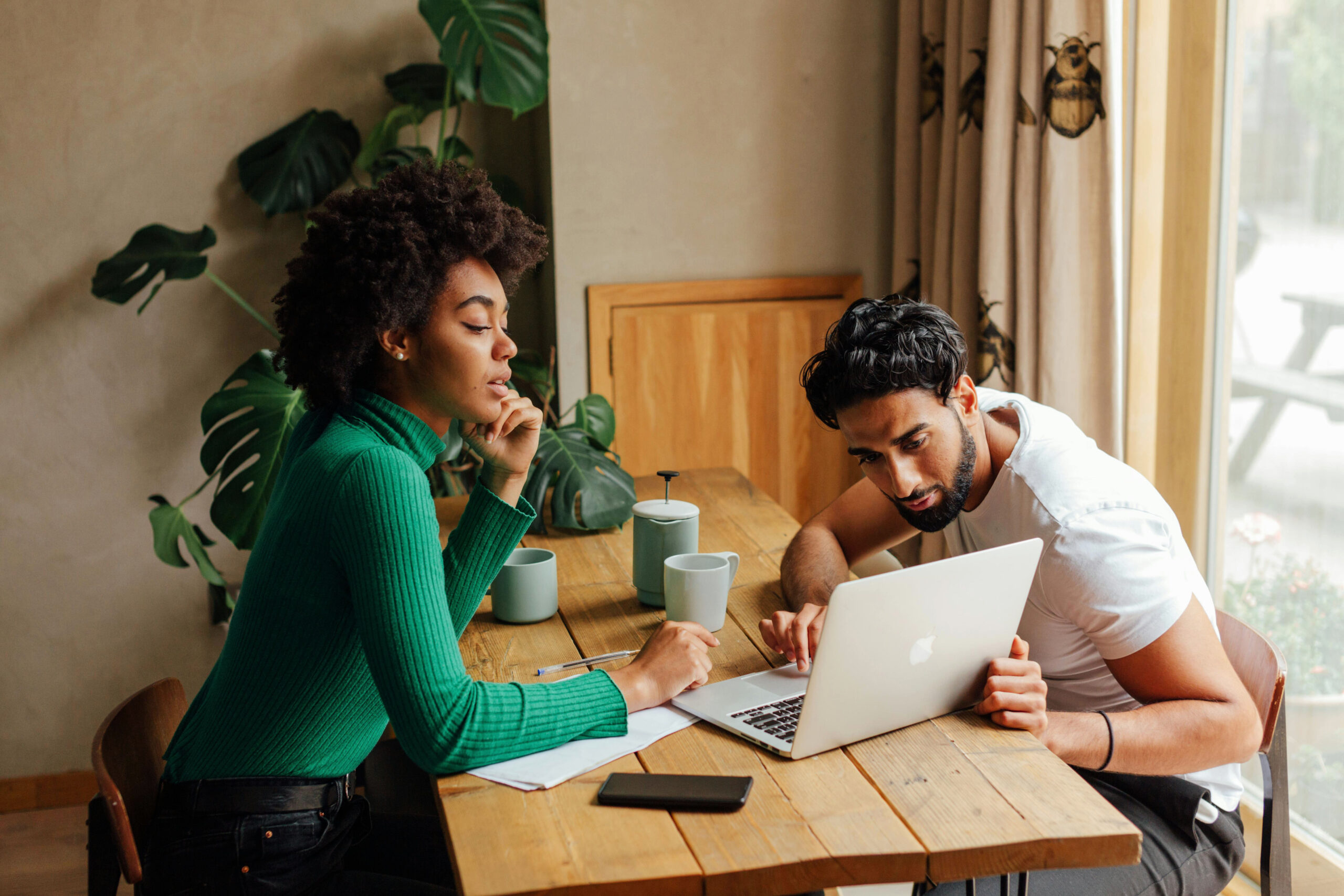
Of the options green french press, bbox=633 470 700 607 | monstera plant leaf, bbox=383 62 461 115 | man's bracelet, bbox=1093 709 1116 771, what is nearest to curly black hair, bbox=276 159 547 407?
green french press, bbox=633 470 700 607

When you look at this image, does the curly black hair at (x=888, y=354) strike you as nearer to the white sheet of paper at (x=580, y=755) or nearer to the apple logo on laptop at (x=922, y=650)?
the apple logo on laptop at (x=922, y=650)

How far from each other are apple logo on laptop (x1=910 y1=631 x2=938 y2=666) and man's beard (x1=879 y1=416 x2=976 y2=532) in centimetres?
35

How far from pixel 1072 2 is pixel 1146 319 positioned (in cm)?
Result: 66

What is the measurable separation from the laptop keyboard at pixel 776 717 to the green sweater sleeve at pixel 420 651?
5.6 inches

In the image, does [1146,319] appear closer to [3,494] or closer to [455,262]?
[455,262]

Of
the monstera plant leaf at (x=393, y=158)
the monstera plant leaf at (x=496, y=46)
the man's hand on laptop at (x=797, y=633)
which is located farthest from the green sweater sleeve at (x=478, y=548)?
the monstera plant leaf at (x=393, y=158)

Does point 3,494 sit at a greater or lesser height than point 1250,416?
lesser

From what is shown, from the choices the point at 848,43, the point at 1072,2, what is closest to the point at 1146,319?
the point at 1072,2

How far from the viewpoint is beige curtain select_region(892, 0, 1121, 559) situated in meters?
2.13

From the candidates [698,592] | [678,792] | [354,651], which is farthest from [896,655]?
[354,651]

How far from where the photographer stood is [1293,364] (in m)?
1.96

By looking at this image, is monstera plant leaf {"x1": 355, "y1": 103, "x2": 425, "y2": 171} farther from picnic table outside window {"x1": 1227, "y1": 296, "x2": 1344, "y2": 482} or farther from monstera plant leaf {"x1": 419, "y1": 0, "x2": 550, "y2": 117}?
picnic table outside window {"x1": 1227, "y1": 296, "x2": 1344, "y2": 482}

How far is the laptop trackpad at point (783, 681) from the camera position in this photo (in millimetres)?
1255

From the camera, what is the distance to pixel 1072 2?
2.10 metres
